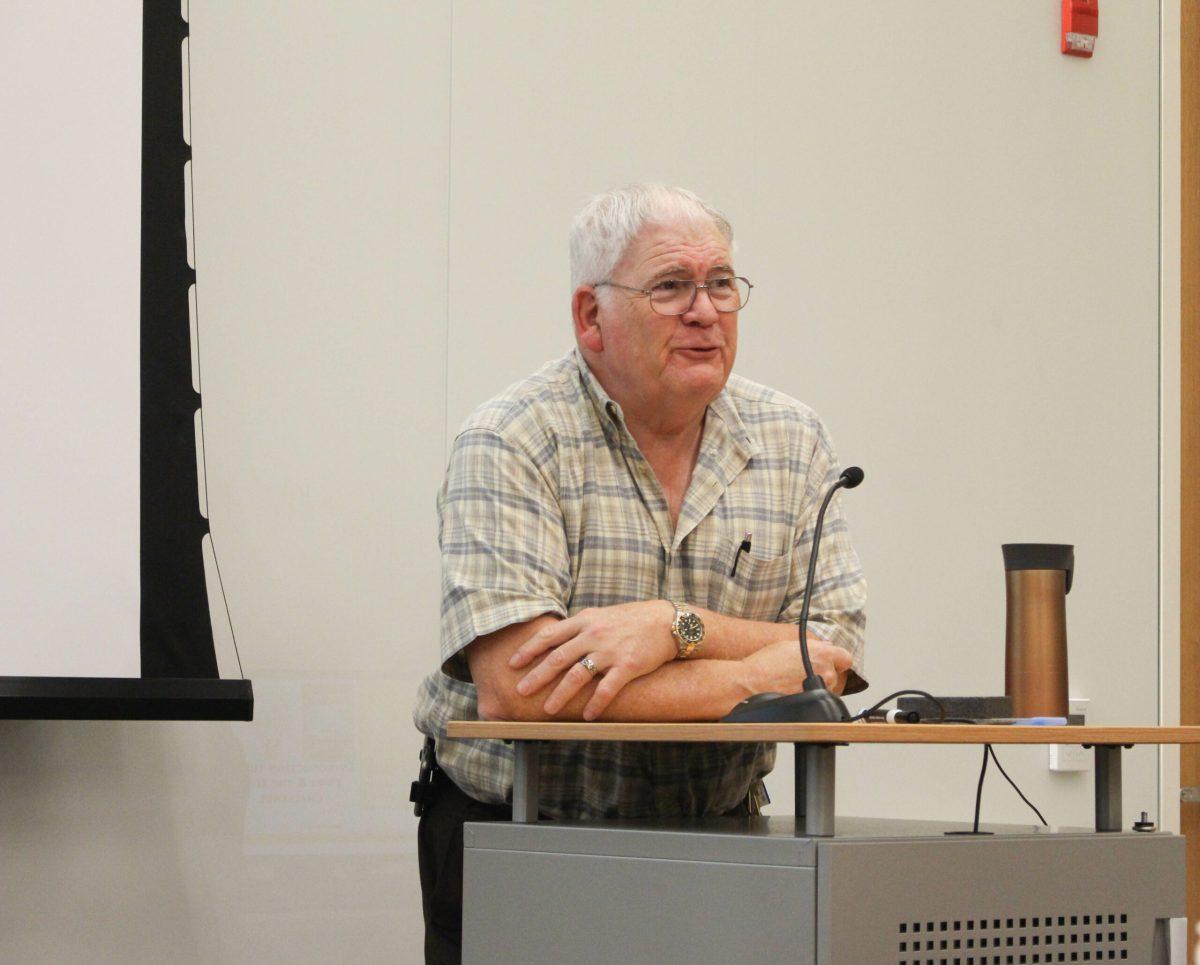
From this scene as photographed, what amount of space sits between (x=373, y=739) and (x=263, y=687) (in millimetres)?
248

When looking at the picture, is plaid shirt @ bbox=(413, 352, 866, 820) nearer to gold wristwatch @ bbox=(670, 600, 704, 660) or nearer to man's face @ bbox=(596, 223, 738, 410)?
man's face @ bbox=(596, 223, 738, 410)

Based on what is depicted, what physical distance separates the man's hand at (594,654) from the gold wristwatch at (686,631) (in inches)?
0.7

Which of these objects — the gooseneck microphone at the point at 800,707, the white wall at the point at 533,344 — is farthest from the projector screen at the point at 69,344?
the gooseneck microphone at the point at 800,707

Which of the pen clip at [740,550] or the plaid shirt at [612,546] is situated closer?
the plaid shirt at [612,546]

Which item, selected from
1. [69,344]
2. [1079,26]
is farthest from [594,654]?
[1079,26]

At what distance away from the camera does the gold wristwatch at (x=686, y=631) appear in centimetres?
198

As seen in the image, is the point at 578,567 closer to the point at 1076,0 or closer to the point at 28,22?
the point at 28,22

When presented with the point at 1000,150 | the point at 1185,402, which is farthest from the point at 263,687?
the point at 1185,402

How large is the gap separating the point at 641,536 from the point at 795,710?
56 centimetres

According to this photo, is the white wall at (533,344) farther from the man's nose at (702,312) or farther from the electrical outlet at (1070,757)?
the man's nose at (702,312)

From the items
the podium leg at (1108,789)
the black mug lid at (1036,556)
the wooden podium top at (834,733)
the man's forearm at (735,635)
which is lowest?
the podium leg at (1108,789)

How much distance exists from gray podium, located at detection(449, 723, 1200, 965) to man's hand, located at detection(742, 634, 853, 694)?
6.7 inches

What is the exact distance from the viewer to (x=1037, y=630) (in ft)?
A: 6.34

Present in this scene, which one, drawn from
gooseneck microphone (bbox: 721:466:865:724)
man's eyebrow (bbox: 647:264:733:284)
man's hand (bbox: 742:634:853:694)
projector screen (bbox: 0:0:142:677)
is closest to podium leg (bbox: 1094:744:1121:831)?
man's hand (bbox: 742:634:853:694)
